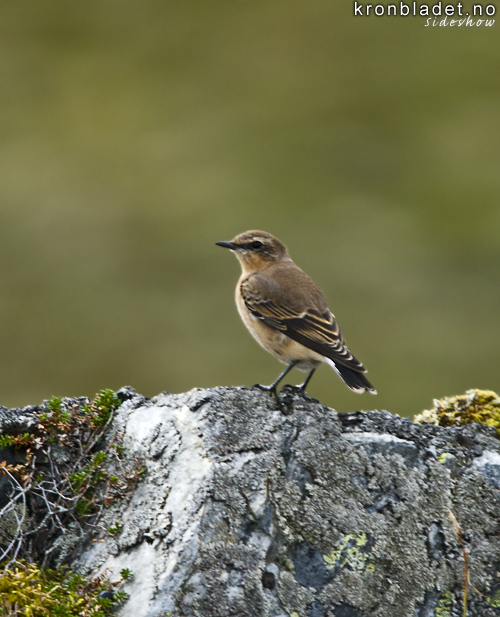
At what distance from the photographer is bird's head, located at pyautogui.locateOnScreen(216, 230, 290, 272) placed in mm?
8180

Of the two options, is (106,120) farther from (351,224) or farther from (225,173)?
(351,224)

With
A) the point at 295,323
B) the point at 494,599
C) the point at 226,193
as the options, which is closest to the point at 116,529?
the point at 494,599

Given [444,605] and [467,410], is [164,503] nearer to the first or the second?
[444,605]

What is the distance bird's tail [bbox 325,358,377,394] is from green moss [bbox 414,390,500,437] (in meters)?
0.51

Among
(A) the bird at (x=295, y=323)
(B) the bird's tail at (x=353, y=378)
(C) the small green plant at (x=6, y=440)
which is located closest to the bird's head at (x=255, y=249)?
(A) the bird at (x=295, y=323)

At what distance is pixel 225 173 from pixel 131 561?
14.3m

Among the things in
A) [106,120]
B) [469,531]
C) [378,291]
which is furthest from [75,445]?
[106,120]

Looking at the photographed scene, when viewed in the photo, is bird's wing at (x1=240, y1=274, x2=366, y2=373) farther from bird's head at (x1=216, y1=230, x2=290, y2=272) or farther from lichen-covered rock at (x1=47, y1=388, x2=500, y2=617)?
lichen-covered rock at (x1=47, y1=388, x2=500, y2=617)

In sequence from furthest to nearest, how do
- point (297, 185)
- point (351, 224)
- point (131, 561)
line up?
point (297, 185), point (351, 224), point (131, 561)

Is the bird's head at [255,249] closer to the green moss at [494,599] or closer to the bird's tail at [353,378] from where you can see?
the bird's tail at [353,378]

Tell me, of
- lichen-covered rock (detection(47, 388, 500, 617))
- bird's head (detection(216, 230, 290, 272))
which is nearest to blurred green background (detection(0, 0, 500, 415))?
bird's head (detection(216, 230, 290, 272))

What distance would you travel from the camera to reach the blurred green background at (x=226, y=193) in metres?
14.4

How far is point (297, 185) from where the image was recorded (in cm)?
1777

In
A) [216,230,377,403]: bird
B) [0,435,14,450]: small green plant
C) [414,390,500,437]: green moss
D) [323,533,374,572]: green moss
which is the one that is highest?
[216,230,377,403]: bird
